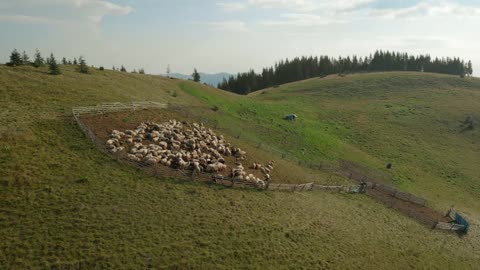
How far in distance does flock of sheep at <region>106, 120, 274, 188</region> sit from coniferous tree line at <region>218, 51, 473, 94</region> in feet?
368

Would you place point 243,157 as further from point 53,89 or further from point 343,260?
point 53,89

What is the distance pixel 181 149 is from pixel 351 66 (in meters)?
149

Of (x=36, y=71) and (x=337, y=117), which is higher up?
(x=36, y=71)

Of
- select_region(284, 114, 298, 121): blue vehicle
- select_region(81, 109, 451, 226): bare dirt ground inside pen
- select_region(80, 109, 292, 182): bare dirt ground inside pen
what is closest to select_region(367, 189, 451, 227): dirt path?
select_region(81, 109, 451, 226): bare dirt ground inside pen

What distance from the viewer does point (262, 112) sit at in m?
73.4

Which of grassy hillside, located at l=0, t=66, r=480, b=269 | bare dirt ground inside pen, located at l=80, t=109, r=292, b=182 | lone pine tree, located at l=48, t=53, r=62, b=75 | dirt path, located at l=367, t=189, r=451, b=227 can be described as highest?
lone pine tree, located at l=48, t=53, r=62, b=75

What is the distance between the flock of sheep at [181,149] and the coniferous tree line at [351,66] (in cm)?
11209

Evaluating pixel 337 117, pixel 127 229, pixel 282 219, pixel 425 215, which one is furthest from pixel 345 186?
pixel 337 117

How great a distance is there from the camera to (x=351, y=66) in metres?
172

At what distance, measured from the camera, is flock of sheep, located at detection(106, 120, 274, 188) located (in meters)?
35.4

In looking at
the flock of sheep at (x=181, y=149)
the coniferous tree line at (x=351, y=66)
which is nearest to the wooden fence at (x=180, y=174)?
the flock of sheep at (x=181, y=149)

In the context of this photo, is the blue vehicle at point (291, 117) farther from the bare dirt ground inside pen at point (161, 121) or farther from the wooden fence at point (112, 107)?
the wooden fence at point (112, 107)

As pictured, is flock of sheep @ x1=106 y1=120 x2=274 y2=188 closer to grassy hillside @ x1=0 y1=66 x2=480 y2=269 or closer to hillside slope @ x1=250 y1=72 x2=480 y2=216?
grassy hillside @ x1=0 y1=66 x2=480 y2=269

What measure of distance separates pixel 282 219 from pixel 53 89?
36.3 metres
